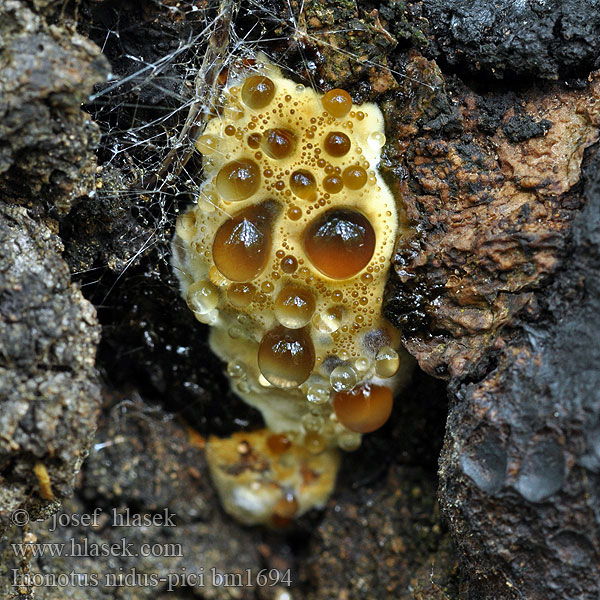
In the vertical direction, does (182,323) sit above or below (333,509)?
above

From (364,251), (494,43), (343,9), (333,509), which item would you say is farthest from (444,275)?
(333,509)

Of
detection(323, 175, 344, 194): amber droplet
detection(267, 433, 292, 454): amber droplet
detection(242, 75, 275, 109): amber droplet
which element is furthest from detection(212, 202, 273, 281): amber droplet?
detection(267, 433, 292, 454): amber droplet

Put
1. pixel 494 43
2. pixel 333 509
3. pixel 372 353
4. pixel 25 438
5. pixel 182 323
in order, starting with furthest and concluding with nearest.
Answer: pixel 333 509
pixel 182 323
pixel 372 353
pixel 494 43
pixel 25 438

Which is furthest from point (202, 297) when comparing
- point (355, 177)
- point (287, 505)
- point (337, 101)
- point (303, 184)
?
point (287, 505)

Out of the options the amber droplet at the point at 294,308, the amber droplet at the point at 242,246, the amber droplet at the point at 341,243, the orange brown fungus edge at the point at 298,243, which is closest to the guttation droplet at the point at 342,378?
the orange brown fungus edge at the point at 298,243

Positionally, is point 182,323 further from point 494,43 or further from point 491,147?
point 494,43

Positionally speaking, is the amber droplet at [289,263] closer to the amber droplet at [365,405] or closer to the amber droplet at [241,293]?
the amber droplet at [241,293]
